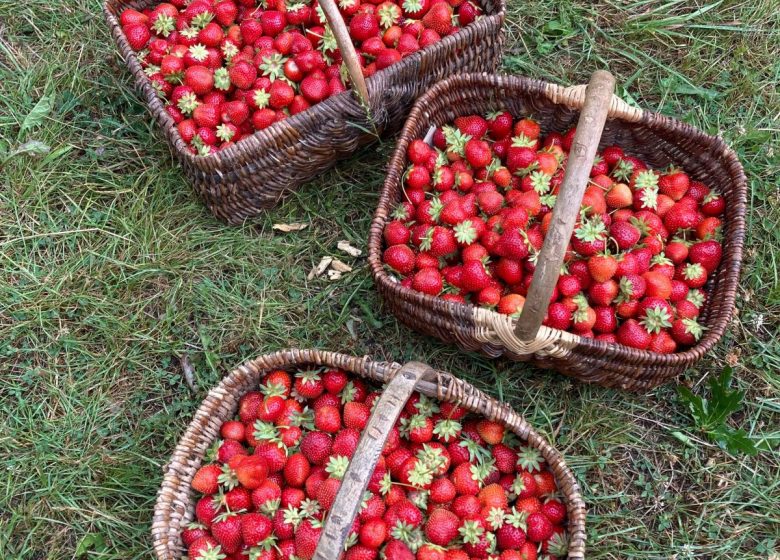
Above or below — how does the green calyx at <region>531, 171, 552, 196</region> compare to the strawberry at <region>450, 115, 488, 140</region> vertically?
below

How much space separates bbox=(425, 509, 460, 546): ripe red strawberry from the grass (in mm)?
626

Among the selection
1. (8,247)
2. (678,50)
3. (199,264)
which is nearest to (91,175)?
(8,247)

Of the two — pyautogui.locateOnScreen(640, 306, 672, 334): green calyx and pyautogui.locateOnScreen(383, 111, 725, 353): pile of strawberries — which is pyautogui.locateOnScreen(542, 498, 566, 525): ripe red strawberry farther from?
pyautogui.locateOnScreen(640, 306, 672, 334): green calyx

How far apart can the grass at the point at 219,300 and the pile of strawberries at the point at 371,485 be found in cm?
41

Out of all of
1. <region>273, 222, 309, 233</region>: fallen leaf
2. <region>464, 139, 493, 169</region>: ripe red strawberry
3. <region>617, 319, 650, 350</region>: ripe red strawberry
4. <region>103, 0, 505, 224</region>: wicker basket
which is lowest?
<region>617, 319, 650, 350</region>: ripe red strawberry

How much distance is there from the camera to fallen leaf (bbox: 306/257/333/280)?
2646 mm

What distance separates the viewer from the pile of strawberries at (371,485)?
1.88m

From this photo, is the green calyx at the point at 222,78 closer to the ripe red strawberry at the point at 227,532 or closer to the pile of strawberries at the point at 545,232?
the pile of strawberries at the point at 545,232

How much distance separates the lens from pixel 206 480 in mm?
1972

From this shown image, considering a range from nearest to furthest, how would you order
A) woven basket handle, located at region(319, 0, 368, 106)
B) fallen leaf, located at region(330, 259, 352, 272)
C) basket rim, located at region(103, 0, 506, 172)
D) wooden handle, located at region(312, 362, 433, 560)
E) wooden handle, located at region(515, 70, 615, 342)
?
wooden handle, located at region(312, 362, 433, 560) → wooden handle, located at region(515, 70, 615, 342) → woven basket handle, located at region(319, 0, 368, 106) → basket rim, located at region(103, 0, 506, 172) → fallen leaf, located at region(330, 259, 352, 272)

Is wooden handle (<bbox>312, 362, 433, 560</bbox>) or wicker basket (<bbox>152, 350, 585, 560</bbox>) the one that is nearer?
wooden handle (<bbox>312, 362, 433, 560</bbox>)

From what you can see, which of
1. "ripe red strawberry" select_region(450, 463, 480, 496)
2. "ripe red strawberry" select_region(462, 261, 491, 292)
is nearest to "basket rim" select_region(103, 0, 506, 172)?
"ripe red strawberry" select_region(462, 261, 491, 292)

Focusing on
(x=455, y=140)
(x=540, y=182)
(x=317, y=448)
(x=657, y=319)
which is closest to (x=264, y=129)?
(x=455, y=140)

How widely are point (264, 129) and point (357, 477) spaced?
1.31 m
